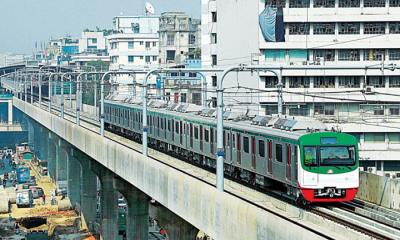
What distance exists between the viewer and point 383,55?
62.6m

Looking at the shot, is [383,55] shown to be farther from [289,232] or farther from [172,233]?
[289,232]

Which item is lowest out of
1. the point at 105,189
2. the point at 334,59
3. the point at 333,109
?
the point at 105,189

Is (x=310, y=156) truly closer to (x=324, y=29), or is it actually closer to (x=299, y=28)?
(x=299, y=28)

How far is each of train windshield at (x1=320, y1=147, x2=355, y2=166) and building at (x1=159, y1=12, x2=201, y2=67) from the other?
8929 cm

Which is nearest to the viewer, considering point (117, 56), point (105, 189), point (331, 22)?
point (105, 189)

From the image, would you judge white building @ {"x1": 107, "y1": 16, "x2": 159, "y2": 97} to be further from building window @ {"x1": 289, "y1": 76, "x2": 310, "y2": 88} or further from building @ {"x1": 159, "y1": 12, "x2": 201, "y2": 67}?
building window @ {"x1": 289, "y1": 76, "x2": 310, "y2": 88}

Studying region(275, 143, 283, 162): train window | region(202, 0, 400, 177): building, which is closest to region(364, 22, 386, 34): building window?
region(202, 0, 400, 177): building

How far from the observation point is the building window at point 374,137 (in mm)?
61688

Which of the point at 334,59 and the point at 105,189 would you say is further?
the point at 334,59

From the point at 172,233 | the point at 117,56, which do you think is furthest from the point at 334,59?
the point at 117,56

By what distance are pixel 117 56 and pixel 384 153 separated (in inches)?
2771

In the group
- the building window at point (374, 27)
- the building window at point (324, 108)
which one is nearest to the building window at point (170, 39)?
the building window at point (324, 108)

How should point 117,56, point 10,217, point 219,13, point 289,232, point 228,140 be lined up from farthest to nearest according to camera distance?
1. point 117,56
2. point 10,217
3. point 219,13
4. point 228,140
5. point 289,232

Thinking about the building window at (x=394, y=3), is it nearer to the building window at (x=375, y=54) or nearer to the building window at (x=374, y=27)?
the building window at (x=374, y=27)
